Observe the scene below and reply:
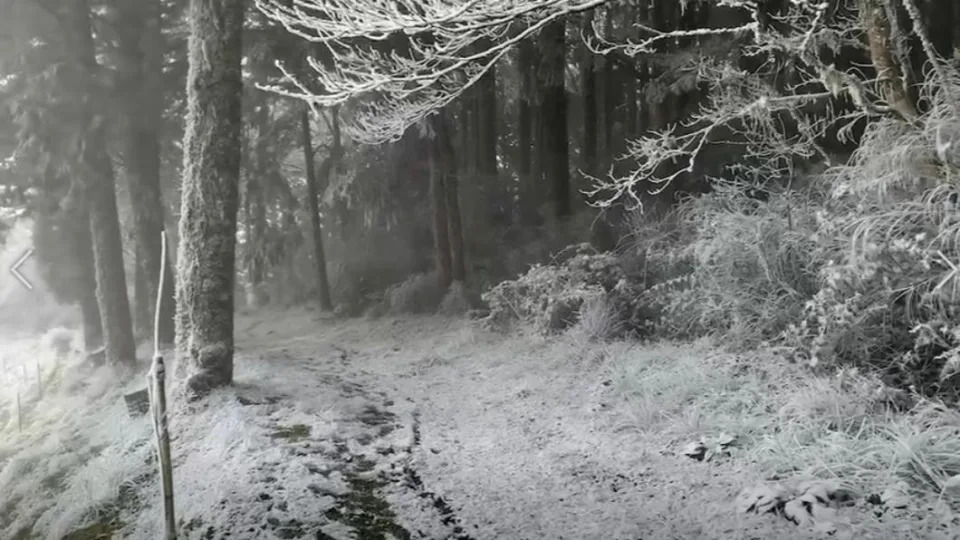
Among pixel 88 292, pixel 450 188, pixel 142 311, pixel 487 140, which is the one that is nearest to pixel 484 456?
pixel 450 188

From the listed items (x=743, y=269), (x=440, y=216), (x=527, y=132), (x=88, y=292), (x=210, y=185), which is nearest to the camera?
(x=743, y=269)

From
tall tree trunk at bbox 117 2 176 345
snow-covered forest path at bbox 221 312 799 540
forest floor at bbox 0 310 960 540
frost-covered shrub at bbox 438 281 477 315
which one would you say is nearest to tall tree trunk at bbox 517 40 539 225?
frost-covered shrub at bbox 438 281 477 315

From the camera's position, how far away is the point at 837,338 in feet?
15.2

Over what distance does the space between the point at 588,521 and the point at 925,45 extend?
395cm

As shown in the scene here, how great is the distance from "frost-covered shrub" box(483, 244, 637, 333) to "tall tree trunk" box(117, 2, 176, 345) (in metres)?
6.35

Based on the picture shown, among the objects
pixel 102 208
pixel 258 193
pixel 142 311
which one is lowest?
pixel 142 311

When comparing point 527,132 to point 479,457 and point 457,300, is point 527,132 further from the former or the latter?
point 479,457

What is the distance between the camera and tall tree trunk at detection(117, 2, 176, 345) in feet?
36.5

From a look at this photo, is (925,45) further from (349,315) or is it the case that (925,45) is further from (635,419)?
(349,315)

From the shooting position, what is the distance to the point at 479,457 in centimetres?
482

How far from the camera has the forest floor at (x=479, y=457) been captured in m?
3.64

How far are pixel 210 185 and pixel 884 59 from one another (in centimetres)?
621

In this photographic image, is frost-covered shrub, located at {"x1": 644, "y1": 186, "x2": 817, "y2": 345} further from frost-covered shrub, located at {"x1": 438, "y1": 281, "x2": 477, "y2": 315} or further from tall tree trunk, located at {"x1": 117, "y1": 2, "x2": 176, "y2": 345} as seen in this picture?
tall tree trunk, located at {"x1": 117, "y1": 2, "x2": 176, "y2": 345}

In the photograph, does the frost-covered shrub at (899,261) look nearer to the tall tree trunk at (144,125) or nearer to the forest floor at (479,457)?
the forest floor at (479,457)
